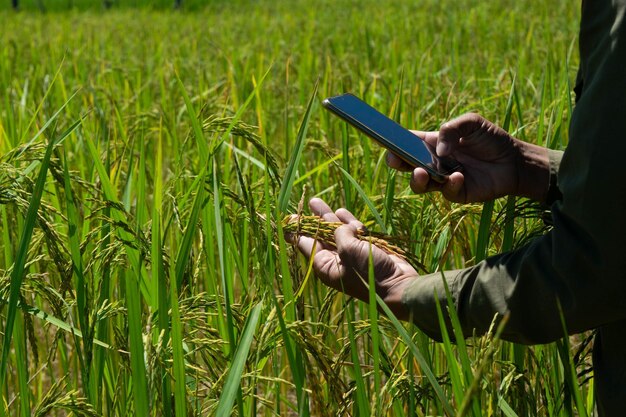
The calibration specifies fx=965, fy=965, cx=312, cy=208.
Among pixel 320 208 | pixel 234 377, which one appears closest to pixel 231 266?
pixel 320 208

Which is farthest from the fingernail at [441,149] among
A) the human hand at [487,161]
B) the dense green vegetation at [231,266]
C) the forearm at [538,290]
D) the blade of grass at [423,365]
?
the blade of grass at [423,365]

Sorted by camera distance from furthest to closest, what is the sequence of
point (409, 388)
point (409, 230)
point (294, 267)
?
point (409, 230)
point (294, 267)
point (409, 388)

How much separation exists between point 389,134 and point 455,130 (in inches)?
5.8

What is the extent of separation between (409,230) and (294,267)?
1.34 feet

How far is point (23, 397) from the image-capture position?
4.23ft

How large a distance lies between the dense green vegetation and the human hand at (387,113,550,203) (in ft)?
0.15

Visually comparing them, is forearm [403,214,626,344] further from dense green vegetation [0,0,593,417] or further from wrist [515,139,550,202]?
wrist [515,139,550,202]

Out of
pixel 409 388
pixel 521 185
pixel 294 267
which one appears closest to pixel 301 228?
pixel 294 267

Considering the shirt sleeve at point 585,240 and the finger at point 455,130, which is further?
the finger at point 455,130

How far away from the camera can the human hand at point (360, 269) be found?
1277 millimetres

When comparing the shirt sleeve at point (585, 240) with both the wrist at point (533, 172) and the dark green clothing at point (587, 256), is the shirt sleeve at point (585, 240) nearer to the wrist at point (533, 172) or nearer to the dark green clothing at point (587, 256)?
the dark green clothing at point (587, 256)

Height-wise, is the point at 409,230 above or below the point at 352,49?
above

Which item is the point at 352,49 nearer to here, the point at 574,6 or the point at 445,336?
the point at 574,6

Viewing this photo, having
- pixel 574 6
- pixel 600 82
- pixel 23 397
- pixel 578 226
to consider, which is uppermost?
pixel 600 82
